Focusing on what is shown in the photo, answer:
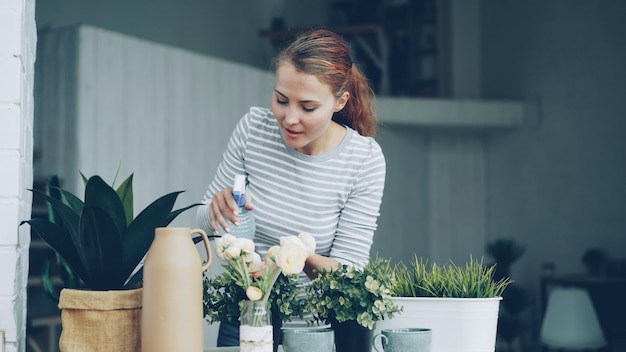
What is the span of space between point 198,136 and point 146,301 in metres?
4.78

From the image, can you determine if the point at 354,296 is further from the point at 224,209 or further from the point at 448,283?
the point at 224,209

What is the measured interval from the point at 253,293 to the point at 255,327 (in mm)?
55

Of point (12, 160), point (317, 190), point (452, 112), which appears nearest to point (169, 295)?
point (12, 160)

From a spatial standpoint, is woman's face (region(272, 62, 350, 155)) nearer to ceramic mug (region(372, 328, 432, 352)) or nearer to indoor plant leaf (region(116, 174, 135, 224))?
indoor plant leaf (region(116, 174, 135, 224))

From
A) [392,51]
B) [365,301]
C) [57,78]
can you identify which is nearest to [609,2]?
[392,51]

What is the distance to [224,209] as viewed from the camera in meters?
1.66

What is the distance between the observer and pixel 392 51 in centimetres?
831

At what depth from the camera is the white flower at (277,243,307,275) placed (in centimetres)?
140

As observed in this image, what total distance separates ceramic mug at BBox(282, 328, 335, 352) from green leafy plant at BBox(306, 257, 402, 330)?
0.07 m

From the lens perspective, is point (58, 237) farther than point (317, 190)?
No

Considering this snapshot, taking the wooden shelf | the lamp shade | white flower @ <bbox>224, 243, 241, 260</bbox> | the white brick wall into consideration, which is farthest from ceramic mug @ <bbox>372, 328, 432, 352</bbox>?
the wooden shelf

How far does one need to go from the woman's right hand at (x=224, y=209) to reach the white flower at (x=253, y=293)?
0.83ft

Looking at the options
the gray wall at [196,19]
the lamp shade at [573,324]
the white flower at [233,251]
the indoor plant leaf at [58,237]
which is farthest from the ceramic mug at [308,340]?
the gray wall at [196,19]

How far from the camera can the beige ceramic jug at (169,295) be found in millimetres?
1342
